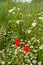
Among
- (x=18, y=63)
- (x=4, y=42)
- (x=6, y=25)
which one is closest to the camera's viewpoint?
(x=18, y=63)

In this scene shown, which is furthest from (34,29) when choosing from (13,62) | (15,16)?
(13,62)

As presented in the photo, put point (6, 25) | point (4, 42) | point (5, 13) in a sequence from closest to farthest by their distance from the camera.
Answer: point (4, 42) < point (6, 25) < point (5, 13)

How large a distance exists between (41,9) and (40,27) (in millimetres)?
1132

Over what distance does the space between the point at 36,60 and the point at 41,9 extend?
161cm

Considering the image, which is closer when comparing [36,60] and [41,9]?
[36,60]

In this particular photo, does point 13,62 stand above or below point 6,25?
below

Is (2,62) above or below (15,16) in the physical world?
below

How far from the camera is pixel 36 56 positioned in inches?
104

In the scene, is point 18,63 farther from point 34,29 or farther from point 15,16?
point 15,16

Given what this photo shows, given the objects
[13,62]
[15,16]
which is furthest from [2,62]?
[15,16]

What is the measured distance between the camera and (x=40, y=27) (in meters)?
2.95

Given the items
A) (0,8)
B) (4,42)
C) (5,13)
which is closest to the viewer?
(4,42)

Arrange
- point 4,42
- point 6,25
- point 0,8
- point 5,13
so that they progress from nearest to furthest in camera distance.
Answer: point 4,42 < point 6,25 < point 5,13 < point 0,8

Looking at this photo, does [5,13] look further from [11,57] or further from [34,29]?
[11,57]
